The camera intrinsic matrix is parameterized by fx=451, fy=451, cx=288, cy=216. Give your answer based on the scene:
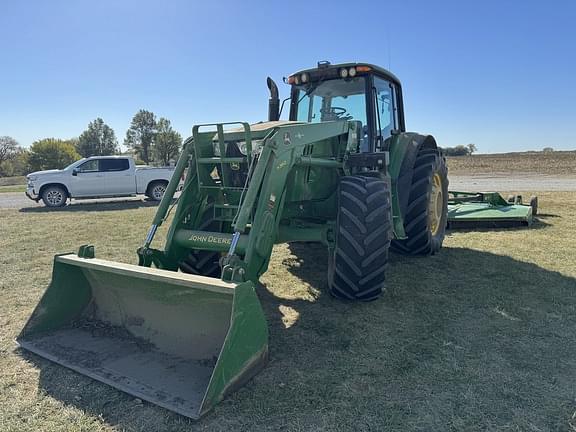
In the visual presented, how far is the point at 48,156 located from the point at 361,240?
64.8 meters

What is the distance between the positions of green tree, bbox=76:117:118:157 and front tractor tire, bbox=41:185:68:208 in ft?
197

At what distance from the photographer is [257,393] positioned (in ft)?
9.73

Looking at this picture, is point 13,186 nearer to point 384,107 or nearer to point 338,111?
point 338,111

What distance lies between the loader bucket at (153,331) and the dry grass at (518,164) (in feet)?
103

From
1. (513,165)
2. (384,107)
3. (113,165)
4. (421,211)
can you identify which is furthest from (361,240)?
(513,165)

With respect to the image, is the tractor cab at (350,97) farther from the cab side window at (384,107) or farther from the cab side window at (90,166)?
the cab side window at (90,166)

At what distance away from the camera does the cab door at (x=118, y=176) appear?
15.8 metres

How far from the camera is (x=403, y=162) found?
593 cm

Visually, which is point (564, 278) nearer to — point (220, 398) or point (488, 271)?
point (488, 271)

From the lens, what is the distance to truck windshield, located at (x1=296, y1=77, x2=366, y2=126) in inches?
224

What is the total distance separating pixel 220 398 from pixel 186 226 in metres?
2.09

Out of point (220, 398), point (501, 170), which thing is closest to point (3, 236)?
point (220, 398)

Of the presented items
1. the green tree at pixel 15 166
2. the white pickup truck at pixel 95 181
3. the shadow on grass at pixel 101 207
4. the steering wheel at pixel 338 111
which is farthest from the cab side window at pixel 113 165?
the green tree at pixel 15 166

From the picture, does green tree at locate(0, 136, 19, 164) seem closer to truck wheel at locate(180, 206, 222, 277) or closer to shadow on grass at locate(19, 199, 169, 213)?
shadow on grass at locate(19, 199, 169, 213)
